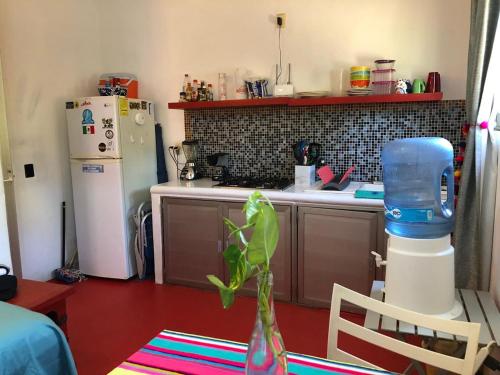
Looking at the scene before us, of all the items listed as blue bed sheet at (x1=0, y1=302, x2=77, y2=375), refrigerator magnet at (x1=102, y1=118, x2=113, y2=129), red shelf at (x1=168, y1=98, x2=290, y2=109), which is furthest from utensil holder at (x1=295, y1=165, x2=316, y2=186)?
blue bed sheet at (x1=0, y1=302, x2=77, y2=375)

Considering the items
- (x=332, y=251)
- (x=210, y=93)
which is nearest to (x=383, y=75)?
(x=332, y=251)

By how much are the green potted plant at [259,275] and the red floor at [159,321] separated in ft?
5.68

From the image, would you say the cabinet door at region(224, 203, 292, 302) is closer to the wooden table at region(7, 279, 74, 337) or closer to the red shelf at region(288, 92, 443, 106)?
the red shelf at region(288, 92, 443, 106)

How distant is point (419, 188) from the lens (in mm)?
1840

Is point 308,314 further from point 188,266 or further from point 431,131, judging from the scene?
point 431,131

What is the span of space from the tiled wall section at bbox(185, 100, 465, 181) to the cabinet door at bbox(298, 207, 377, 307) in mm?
672

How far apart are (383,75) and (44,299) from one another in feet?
8.96

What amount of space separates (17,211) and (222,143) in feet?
6.04

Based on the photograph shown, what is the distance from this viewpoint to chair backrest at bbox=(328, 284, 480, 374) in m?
1.15

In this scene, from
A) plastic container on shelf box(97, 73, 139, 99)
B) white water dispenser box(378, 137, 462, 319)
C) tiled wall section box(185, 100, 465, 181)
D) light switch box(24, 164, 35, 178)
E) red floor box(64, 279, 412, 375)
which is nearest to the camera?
white water dispenser box(378, 137, 462, 319)

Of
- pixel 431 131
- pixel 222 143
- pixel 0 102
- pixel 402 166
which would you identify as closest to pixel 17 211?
pixel 0 102

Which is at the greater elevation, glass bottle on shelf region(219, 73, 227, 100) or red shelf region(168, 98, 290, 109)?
glass bottle on shelf region(219, 73, 227, 100)

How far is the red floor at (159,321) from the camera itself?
8.39ft

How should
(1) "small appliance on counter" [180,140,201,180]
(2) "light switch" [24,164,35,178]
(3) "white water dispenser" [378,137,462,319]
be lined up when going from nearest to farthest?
(3) "white water dispenser" [378,137,462,319], (2) "light switch" [24,164,35,178], (1) "small appliance on counter" [180,140,201,180]
